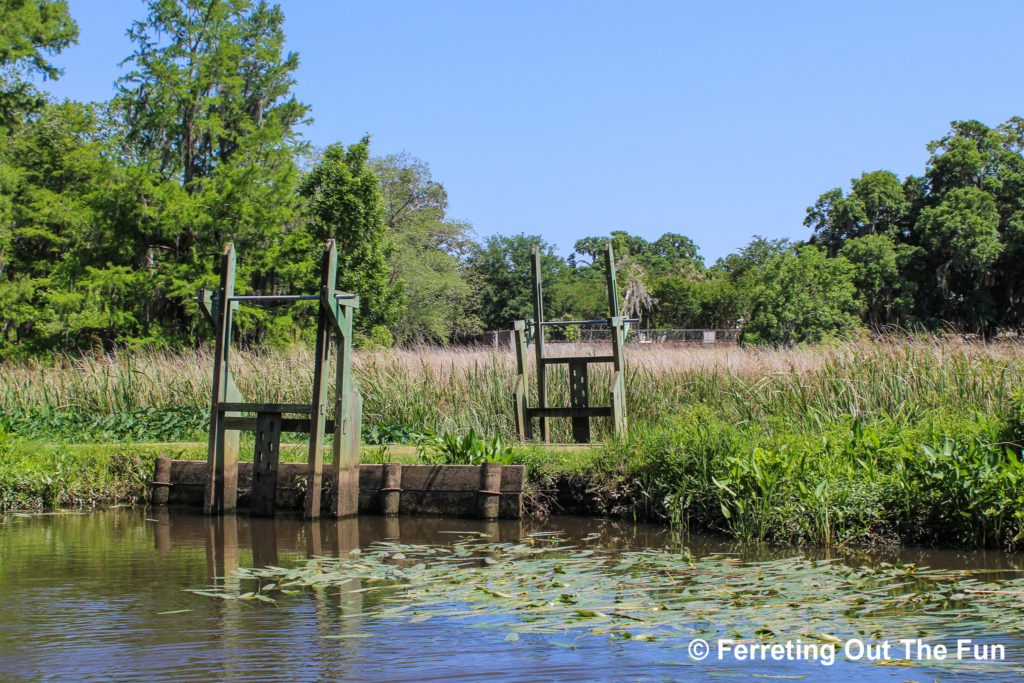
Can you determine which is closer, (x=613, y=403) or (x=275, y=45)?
(x=613, y=403)

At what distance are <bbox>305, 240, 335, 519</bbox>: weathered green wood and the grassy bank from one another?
6.97 feet

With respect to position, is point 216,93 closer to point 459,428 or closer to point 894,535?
point 459,428

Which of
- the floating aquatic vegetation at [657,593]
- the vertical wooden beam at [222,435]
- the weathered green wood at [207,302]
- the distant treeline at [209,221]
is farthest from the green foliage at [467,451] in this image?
the distant treeline at [209,221]

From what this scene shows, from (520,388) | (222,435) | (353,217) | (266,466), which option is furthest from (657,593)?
(353,217)

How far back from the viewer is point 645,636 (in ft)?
15.7

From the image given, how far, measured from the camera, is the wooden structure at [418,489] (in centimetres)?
954

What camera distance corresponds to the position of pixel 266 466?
392 inches

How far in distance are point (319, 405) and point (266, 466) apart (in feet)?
3.30

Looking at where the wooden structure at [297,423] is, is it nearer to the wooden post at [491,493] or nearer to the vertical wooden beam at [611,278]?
the wooden post at [491,493]

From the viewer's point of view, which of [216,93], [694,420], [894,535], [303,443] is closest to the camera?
[894,535]

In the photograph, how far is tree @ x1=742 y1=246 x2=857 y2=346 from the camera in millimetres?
39625

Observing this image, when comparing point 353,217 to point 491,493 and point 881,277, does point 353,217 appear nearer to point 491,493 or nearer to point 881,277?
point 491,493

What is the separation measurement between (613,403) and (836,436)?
2.80m

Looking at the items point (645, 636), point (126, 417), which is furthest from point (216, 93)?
point (645, 636)
